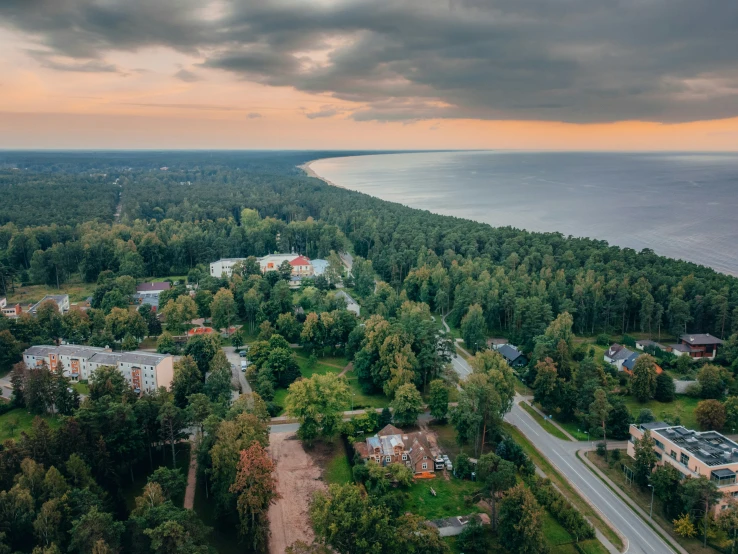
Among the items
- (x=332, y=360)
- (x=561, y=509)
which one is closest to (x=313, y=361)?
(x=332, y=360)

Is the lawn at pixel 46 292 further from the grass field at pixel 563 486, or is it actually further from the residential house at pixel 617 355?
the residential house at pixel 617 355

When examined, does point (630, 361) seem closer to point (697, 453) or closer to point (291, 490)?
point (697, 453)

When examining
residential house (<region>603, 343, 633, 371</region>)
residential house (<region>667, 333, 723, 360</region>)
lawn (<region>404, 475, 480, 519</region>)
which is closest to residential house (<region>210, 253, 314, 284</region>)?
residential house (<region>603, 343, 633, 371</region>)

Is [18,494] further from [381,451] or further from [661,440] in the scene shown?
[661,440]

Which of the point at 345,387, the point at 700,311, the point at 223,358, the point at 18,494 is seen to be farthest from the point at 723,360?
the point at 18,494

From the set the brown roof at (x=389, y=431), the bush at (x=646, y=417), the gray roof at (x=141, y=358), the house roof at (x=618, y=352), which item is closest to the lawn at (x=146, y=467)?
the gray roof at (x=141, y=358)

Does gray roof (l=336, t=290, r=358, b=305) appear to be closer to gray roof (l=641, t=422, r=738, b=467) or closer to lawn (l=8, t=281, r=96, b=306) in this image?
lawn (l=8, t=281, r=96, b=306)
